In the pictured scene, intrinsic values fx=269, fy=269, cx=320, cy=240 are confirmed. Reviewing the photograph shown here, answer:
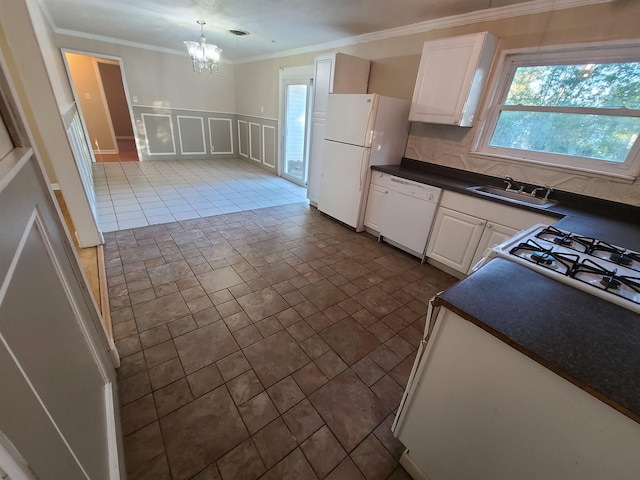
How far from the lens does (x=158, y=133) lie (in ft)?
19.7

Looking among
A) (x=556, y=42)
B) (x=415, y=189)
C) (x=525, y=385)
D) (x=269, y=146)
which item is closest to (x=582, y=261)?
(x=525, y=385)

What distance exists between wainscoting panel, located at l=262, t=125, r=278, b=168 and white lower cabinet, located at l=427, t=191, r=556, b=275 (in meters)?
4.06

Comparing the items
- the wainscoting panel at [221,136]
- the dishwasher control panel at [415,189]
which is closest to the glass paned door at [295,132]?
the wainscoting panel at [221,136]

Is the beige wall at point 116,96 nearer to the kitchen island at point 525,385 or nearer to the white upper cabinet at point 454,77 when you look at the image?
the white upper cabinet at point 454,77

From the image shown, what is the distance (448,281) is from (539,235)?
1.14m

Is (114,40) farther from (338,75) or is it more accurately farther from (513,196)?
(513,196)

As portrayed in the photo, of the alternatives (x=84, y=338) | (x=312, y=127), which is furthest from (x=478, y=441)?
(x=312, y=127)

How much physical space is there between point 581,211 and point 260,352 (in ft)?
8.59

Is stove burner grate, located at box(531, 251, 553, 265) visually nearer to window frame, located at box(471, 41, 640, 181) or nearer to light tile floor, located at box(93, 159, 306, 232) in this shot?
window frame, located at box(471, 41, 640, 181)

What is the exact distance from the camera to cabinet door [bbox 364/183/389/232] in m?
3.11

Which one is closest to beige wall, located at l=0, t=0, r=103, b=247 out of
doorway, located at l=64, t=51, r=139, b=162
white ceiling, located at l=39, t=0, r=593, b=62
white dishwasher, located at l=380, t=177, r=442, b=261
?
white ceiling, located at l=39, t=0, r=593, b=62

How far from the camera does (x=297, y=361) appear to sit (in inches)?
65.2

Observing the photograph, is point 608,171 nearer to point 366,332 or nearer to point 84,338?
point 366,332

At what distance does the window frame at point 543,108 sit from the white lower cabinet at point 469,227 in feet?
2.06
